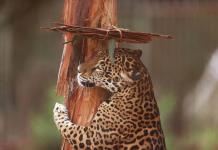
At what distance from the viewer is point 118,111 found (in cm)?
298

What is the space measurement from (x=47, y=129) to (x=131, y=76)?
5285 millimetres

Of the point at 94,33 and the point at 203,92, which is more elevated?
the point at 94,33

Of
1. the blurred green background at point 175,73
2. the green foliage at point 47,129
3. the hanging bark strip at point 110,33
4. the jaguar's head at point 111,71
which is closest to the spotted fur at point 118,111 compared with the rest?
the jaguar's head at point 111,71

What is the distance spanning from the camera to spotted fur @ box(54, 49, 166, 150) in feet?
9.60

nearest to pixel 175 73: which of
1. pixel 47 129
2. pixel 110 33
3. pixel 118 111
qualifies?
pixel 47 129

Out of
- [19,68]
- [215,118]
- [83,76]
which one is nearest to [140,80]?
[83,76]

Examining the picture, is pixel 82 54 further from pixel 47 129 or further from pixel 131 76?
pixel 47 129

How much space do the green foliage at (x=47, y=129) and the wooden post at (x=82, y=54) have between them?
5066 millimetres

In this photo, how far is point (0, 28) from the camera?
9586 millimetres

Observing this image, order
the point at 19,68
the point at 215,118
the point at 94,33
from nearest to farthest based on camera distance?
the point at 94,33 < the point at 215,118 < the point at 19,68

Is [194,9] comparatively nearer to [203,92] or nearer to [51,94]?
[203,92]

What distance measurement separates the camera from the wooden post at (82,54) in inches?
116

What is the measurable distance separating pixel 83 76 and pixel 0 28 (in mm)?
6820

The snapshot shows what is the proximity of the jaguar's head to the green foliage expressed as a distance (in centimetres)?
508
